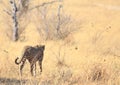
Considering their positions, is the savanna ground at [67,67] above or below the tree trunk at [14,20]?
below

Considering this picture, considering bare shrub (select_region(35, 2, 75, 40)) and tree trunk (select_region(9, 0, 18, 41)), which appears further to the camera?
bare shrub (select_region(35, 2, 75, 40))

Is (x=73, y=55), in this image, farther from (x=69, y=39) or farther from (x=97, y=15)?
(x=97, y=15)

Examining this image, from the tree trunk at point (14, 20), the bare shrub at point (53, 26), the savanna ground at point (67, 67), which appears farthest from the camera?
the bare shrub at point (53, 26)

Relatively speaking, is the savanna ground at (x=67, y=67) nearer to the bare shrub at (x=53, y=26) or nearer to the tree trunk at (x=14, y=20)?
the bare shrub at (x=53, y=26)

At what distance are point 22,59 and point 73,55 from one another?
16.2ft

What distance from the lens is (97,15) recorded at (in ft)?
123

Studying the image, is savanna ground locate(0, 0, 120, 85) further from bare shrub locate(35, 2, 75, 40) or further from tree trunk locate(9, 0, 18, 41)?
tree trunk locate(9, 0, 18, 41)

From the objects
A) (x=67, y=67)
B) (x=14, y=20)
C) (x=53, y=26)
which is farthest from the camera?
(x=53, y=26)

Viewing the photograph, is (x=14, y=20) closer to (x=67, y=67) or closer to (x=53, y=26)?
(x=53, y=26)

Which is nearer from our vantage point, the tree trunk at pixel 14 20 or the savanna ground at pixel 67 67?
the savanna ground at pixel 67 67

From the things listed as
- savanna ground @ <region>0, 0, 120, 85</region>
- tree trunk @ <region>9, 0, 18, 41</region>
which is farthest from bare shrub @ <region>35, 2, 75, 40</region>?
Result: tree trunk @ <region>9, 0, 18, 41</region>

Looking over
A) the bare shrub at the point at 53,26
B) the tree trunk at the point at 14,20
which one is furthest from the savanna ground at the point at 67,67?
the tree trunk at the point at 14,20

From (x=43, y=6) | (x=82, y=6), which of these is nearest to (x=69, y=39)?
(x=43, y=6)

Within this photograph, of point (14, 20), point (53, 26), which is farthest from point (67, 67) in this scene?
point (53, 26)
